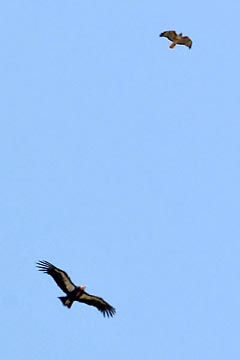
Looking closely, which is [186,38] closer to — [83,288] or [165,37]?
[165,37]

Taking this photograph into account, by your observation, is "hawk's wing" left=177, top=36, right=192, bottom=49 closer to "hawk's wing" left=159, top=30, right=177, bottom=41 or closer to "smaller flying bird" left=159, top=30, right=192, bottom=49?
"smaller flying bird" left=159, top=30, right=192, bottom=49

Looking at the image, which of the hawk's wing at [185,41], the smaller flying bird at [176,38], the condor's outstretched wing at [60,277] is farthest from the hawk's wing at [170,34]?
the condor's outstretched wing at [60,277]

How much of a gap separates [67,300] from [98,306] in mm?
1614

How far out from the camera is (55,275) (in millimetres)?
47375

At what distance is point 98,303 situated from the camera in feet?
158

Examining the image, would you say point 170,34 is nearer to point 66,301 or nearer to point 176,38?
point 176,38

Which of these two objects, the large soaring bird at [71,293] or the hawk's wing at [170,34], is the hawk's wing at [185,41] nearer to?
the hawk's wing at [170,34]

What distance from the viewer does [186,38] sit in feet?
182

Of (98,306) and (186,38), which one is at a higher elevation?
(186,38)

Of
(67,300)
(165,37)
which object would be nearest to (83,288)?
(67,300)

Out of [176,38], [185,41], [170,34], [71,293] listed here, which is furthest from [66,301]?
[185,41]

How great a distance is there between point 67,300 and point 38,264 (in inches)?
60.6

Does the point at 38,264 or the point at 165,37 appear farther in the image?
the point at 165,37

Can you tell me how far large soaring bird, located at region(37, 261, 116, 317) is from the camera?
47.1m
